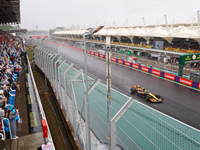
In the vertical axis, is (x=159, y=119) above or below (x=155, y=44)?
below

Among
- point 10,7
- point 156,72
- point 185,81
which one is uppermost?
point 10,7

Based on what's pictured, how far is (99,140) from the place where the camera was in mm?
5219

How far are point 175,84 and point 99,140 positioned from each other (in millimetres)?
13203

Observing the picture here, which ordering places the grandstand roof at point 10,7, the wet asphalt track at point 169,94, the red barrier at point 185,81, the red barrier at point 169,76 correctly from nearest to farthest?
the wet asphalt track at point 169,94, the red barrier at point 185,81, the grandstand roof at point 10,7, the red barrier at point 169,76

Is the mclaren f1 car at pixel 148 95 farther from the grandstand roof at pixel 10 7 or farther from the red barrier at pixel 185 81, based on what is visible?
the grandstand roof at pixel 10 7

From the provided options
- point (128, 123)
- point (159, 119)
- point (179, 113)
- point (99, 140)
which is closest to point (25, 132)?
point (99, 140)

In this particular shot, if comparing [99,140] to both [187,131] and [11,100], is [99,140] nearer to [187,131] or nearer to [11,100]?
[187,131]

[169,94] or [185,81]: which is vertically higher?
[185,81]

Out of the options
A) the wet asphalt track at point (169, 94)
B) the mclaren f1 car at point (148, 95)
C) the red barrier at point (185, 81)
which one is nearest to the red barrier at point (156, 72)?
the wet asphalt track at point (169, 94)

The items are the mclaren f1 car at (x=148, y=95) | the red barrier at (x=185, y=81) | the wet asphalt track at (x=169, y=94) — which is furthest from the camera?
the red barrier at (x=185, y=81)

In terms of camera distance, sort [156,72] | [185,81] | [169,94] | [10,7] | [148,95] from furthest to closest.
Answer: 1. [10,7]
2. [156,72]
3. [185,81]
4. [169,94]
5. [148,95]

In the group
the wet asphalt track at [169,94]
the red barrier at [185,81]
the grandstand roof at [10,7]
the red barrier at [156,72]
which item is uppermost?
the grandstand roof at [10,7]

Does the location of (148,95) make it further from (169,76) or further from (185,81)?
(169,76)

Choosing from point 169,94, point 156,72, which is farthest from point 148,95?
point 156,72
